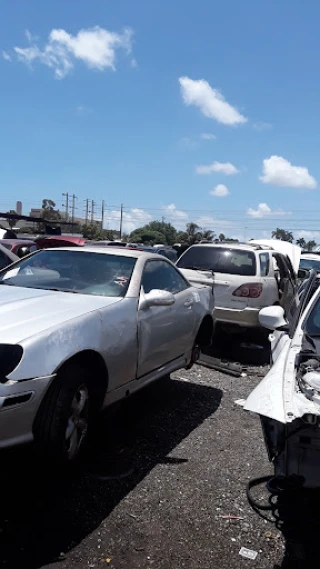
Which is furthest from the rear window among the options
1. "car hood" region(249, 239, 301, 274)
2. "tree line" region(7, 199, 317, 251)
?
"tree line" region(7, 199, 317, 251)

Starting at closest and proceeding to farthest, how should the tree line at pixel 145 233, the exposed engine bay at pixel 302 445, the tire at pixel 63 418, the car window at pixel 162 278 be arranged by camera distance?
1. the exposed engine bay at pixel 302 445
2. the tire at pixel 63 418
3. the car window at pixel 162 278
4. the tree line at pixel 145 233

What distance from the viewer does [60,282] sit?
4523mm

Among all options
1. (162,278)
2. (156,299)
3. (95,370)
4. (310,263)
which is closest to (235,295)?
(162,278)

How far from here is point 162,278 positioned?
5.25m

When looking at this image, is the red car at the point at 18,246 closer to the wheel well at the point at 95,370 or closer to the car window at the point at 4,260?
the car window at the point at 4,260

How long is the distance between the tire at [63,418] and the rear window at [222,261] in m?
5.15

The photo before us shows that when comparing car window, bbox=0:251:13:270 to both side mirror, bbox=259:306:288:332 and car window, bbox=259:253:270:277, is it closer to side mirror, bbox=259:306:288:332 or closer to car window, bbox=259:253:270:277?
car window, bbox=259:253:270:277

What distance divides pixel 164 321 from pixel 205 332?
1482mm

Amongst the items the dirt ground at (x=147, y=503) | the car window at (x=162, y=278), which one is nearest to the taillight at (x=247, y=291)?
the car window at (x=162, y=278)

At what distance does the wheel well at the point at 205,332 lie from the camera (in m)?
6.06

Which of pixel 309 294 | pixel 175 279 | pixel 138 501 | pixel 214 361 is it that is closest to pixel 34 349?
pixel 138 501

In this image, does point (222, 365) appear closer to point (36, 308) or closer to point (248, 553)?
point (36, 308)

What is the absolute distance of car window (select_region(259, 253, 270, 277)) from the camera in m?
8.38

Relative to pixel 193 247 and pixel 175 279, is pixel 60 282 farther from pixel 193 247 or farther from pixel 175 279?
pixel 193 247
